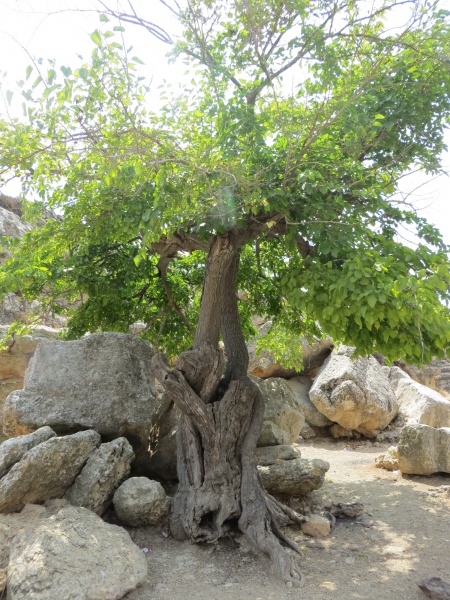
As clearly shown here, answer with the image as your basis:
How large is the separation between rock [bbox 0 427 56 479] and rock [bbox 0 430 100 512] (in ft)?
0.41

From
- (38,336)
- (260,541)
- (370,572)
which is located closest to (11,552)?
(260,541)

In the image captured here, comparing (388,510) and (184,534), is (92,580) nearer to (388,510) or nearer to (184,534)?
(184,534)

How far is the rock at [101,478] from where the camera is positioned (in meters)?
5.61

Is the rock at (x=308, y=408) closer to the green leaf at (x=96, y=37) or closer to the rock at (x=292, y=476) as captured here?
the rock at (x=292, y=476)

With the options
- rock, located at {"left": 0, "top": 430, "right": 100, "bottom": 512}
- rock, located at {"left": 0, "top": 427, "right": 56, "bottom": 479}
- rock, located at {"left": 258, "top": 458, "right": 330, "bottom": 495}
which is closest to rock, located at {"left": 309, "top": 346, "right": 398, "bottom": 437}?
rock, located at {"left": 258, "top": 458, "right": 330, "bottom": 495}

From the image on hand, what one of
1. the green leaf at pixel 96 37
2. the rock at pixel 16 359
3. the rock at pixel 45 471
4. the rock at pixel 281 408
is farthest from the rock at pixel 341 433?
the green leaf at pixel 96 37

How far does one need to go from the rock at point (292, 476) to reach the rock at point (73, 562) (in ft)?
8.32

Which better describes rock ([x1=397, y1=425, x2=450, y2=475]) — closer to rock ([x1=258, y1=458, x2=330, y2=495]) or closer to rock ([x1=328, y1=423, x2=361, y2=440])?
rock ([x1=258, y1=458, x2=330, y2=495])

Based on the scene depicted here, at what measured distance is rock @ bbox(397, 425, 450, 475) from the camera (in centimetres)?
862

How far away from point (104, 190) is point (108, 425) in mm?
3040

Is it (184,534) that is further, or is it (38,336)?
(38,336)

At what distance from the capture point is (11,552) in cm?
448

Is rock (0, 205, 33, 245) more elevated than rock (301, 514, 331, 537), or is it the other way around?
rock (0, 205, 33, 245)

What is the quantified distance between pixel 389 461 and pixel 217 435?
4867 mm
